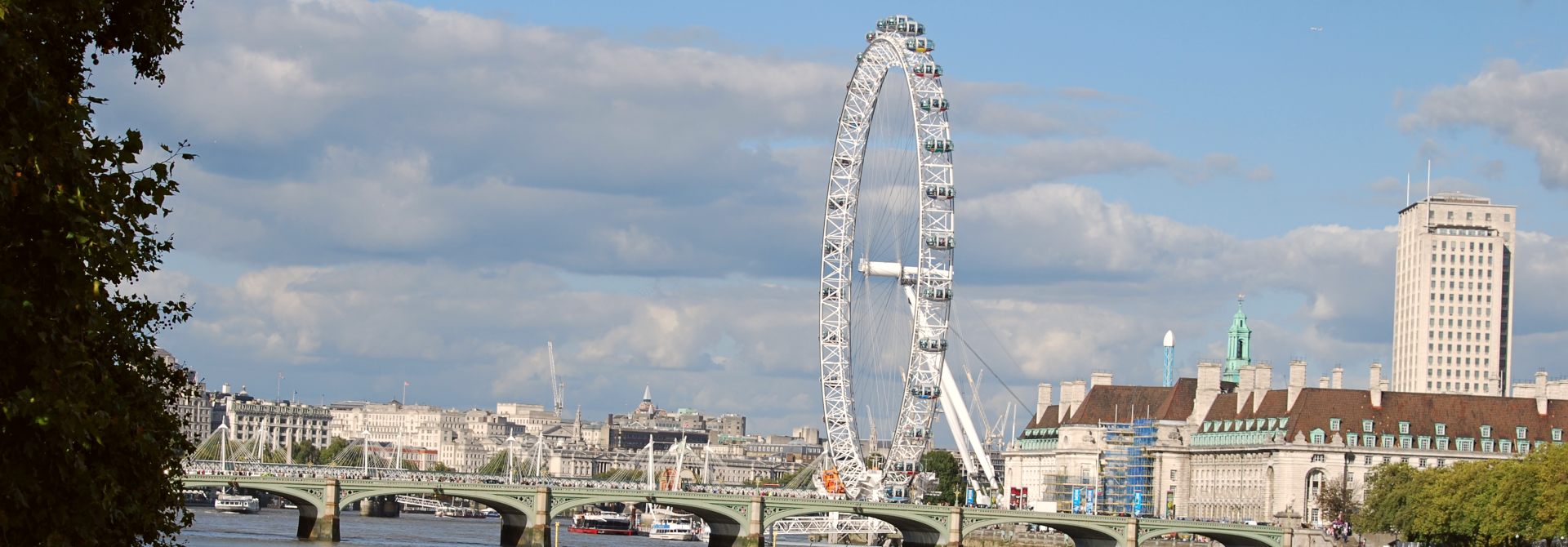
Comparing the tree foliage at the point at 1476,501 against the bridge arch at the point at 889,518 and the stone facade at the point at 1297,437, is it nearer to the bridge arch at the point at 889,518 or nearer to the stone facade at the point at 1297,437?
the stone facade at the point at 1297,437

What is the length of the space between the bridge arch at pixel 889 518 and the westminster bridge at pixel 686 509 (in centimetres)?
7

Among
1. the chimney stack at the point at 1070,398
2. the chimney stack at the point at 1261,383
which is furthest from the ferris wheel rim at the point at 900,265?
the chimney stack at the point at 1070,398

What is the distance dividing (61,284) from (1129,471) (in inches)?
5540

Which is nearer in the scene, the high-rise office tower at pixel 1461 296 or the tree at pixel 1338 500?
the tree at pixel 1338 500

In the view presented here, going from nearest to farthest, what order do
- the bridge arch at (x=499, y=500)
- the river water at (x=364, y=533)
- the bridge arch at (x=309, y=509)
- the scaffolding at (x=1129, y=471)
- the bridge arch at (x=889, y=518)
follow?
the bridge arch at (x=309, y=509), the bridge arch at (x=499, y=500), the river water at (x=364, y=533), the bridge arch at (x=889, y=518), the scaffolding at (x=1129, y=471)

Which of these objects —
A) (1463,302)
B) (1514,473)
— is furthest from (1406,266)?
(1514,473)

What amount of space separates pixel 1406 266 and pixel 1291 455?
6546 centimetres

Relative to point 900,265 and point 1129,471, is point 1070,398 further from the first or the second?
point 900,265

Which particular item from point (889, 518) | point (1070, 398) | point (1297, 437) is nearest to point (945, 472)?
point (1070, 398)

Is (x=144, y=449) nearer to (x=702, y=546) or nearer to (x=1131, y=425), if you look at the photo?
(x=702, y=546)

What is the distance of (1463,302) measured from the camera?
189750mm

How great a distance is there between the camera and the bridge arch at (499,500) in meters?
99.9

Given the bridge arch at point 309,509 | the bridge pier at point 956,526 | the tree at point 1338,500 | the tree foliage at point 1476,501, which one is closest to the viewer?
the tree foliage at point 1476,501

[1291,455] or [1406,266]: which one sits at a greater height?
[1406,266]
